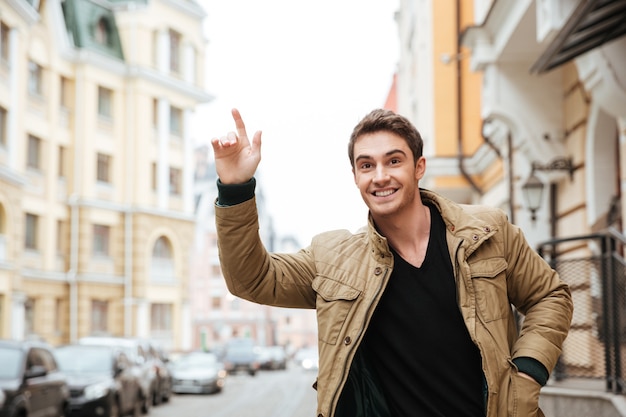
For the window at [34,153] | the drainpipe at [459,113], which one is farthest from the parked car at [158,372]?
the window at [34,153]

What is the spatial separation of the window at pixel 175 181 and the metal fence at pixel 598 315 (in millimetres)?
41551

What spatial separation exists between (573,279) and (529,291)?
665 centimetres

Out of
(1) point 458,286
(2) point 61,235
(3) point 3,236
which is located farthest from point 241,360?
(1) point 458,286

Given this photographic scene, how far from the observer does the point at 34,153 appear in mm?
42312

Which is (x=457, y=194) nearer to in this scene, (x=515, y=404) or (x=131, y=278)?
(x=515, y=404)

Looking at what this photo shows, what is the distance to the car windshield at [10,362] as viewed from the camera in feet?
43.9

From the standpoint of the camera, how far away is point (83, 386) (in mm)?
18047

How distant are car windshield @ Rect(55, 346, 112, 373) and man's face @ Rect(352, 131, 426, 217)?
1673 centimetres

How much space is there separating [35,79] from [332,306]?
135 ft

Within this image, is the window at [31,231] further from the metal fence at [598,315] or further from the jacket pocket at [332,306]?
the jacket pocket at [332,306]

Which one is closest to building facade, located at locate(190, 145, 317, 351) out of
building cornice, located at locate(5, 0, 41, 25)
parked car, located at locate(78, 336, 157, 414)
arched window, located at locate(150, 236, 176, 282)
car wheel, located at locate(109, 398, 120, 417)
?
arched window, located at locate(150, 236, 176, 282)

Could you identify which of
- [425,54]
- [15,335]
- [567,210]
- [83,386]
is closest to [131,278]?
[15,335]

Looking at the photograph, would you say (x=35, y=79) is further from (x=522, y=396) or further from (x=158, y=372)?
(x=522, y=396)

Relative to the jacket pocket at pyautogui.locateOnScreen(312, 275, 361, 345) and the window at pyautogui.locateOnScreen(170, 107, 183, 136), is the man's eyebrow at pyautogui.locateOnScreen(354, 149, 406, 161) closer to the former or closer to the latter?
the jacket pocket at pyautogui.locateOnScreen(312, 275, 361, 345)
